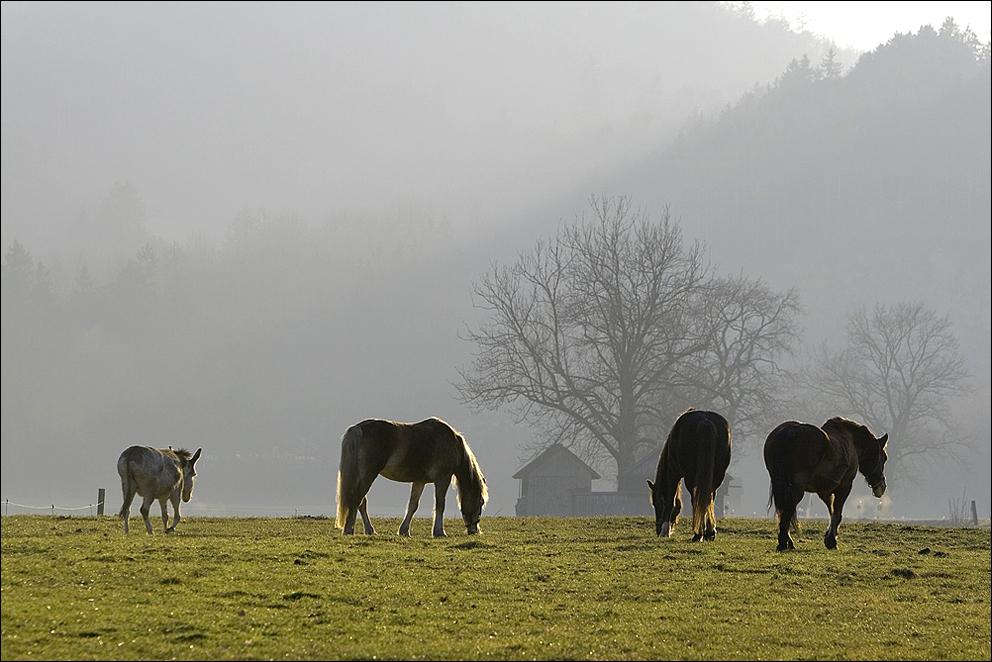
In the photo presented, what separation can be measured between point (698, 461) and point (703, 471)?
220 mm

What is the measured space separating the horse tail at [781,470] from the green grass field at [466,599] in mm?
887

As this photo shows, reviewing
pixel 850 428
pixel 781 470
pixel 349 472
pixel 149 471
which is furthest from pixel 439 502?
pixel 850 428

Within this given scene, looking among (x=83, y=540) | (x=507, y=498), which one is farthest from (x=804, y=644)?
(x=507, y=498)

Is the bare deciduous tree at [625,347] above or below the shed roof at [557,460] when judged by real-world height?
above

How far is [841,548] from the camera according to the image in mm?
16688

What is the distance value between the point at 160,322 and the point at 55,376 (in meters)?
28.6

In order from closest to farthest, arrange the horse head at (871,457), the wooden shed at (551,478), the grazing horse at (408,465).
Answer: the grazing horse at (408,465)
the horse head at (871,457)
the wooden shed at (551,478)

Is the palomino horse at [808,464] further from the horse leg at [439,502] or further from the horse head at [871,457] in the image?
the horse leg at [439,502]

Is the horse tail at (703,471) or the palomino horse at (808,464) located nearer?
the palomino horse at (808,464)

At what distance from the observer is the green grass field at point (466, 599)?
765 cm

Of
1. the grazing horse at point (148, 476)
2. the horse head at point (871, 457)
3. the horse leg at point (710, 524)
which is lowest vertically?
the horse leg at point (710, 524)

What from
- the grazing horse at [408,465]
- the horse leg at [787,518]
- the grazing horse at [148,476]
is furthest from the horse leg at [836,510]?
the grazing horse at [148,476]

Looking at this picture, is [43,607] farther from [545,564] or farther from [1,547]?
[545,564]

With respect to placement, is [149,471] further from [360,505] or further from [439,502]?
[439,502]
